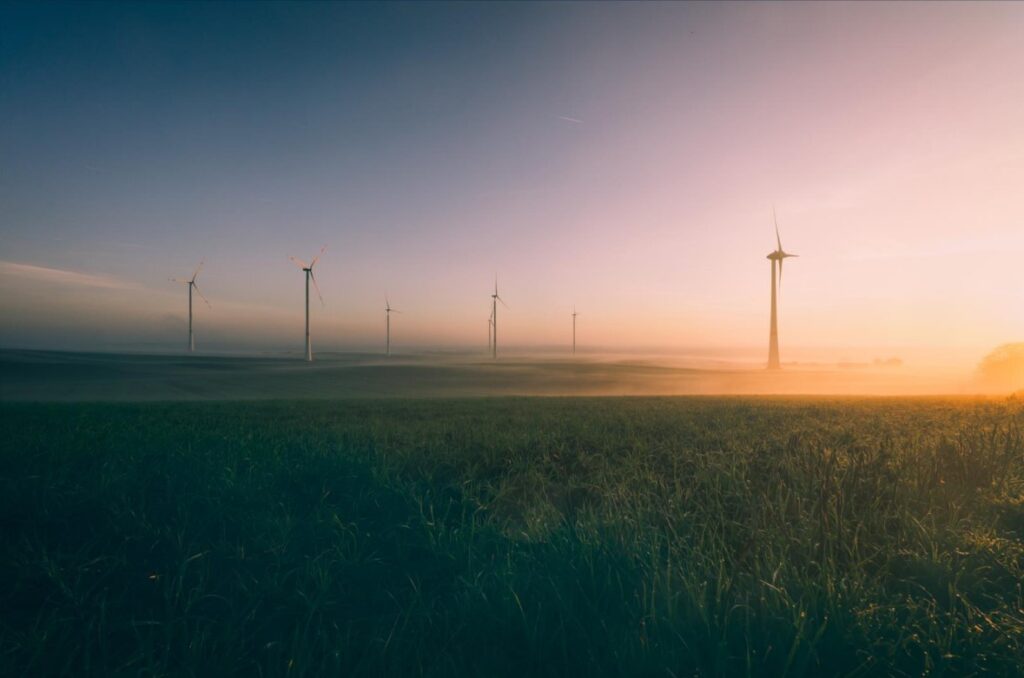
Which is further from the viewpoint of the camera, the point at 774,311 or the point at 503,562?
the point at 774,311

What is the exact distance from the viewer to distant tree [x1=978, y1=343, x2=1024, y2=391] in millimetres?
45656

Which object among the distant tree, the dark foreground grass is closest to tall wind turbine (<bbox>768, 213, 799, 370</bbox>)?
the distant tree

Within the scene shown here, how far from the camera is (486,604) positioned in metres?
4.09

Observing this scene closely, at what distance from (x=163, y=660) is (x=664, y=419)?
14.2 m

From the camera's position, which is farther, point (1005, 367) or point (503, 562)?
point (1005, 367)

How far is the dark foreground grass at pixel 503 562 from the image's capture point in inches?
142

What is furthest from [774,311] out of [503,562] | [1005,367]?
[503,562]

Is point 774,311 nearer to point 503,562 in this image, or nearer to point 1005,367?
point 1005,367

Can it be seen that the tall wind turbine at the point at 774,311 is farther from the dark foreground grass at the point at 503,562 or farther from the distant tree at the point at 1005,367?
the dark foreground grass at the point at 503,562

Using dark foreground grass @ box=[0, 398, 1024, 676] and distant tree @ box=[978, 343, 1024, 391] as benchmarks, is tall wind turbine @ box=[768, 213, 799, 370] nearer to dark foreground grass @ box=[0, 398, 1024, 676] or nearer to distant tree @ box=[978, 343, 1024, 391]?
distant tree @ box=[978, 343, 1024, 391]

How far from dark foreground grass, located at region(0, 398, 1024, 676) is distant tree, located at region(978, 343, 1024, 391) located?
51631mm

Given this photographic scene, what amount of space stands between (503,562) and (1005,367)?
63.4m

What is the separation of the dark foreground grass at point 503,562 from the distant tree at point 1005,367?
169 feet

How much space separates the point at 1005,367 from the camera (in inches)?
1838
